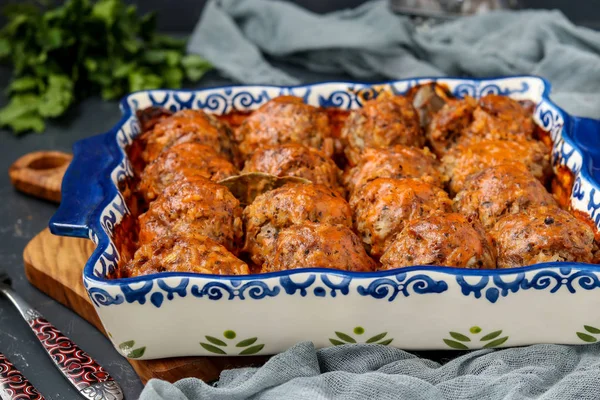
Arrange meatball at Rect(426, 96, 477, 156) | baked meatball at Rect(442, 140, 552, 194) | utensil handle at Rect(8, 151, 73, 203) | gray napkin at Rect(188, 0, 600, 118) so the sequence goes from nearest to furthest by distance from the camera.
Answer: baked meatball at Rect(442, 140, 552, 194)
meatball at Rect(426, 96, 477, 156)
utensil handle at Rect(8, 151, 73, 203)
gray napkin at Rect(188, 0, 600, 118)

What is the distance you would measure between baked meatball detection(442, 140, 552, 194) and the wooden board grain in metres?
1.12

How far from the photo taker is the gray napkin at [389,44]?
14.6ft

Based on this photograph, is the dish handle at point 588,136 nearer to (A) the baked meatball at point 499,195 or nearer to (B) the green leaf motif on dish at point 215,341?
(A) the baked meatball at point 499,195

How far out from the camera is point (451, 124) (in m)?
3.30

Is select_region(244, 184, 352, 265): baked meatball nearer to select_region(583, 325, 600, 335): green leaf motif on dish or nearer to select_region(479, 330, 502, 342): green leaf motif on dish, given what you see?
select_region(479, 330, 502, 342): green leaf motif on dish

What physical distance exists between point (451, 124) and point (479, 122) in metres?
0.12

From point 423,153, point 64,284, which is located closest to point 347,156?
point 423,153

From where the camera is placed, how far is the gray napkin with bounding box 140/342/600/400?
7.39 ft

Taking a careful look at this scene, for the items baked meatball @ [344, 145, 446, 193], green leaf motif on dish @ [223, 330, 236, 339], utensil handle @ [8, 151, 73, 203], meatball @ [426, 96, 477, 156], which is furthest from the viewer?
utensil handle @ [8, 151, 73, 203]

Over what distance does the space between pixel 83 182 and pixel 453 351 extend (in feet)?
4.97

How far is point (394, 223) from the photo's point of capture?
8.58 feet

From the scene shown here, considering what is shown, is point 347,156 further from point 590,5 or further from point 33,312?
point 590,5

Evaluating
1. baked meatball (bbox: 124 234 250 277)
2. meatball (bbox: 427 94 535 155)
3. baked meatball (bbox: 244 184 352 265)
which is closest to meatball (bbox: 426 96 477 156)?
meatball (bbox: 427 94 535 155)

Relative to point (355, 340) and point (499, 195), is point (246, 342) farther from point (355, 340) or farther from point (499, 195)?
Answer: point (499, 195)
